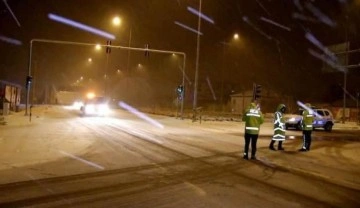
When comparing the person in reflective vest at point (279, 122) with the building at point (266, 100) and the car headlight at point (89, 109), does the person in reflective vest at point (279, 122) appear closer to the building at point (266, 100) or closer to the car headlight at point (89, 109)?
the car headlight at point (89, 109)

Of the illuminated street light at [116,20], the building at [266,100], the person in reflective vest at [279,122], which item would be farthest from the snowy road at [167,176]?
the building at [266,100]

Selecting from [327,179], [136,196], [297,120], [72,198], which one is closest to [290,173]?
[327,179]

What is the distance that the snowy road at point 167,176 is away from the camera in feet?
27.3

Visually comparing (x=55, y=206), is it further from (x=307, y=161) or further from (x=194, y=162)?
(x=307, y=161)

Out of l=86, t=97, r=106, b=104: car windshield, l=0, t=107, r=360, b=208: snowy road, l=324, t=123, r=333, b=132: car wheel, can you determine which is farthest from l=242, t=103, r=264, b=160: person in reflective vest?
l=86, t=97, r=106, b=104: car windshield

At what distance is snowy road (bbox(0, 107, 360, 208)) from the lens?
327 inches

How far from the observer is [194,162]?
1348cm

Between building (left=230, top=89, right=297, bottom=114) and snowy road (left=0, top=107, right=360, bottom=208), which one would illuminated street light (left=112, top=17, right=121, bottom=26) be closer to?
snowy road (left=0, top=107, right=360, bottom=208)

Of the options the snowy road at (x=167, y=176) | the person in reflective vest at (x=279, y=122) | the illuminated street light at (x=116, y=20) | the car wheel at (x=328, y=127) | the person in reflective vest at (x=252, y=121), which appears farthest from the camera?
the illuminated street light at (x=116, y=20)

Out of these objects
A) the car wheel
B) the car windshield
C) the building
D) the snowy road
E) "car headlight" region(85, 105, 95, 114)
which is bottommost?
the snowy road

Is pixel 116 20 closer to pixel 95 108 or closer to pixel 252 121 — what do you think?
pixel 95 108

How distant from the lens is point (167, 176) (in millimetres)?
10797

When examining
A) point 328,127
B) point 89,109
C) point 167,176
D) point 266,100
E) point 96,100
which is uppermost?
point 266,100

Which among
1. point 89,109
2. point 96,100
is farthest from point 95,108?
point 96,100
